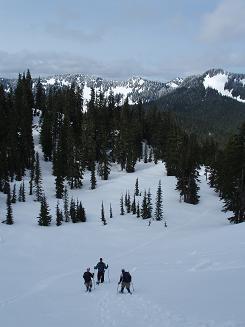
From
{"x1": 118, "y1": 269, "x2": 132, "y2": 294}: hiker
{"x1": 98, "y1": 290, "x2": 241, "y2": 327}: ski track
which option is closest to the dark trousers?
{"x1": 118, "y1": 269, "x2": 132, "y2": 294}: hiker

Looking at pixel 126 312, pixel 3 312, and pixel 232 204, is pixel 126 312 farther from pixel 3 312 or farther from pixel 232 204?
pixel 232 204

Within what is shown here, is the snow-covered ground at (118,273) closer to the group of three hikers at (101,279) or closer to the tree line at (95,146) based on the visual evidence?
the group of three hikers at (101,279)

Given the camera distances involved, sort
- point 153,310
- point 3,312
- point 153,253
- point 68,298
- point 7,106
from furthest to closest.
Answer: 1. point 7,106
2. point 153,253
3. point 68,298
4. point 3,312
5. point 153,310

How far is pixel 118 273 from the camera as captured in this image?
27.6 metres

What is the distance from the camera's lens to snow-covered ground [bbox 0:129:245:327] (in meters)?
16.6

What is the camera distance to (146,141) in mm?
111250

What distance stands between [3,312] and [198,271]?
1044cm

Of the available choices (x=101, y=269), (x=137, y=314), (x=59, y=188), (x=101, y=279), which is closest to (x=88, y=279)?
(x=101, y=269)

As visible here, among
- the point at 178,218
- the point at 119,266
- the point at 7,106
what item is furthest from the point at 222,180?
the point at 7,106

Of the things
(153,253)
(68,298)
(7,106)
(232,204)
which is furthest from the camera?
(7,106)

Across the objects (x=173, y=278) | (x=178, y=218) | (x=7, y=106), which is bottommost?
(x=178, y=218)

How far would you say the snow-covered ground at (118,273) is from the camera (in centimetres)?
1662

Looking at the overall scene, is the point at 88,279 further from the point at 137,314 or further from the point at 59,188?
the point at 59,188

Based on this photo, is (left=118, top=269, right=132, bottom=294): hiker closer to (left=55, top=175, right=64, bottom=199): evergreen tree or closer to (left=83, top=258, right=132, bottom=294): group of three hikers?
(left=83, top=258, right=132, bottom=294): group of three hikers
